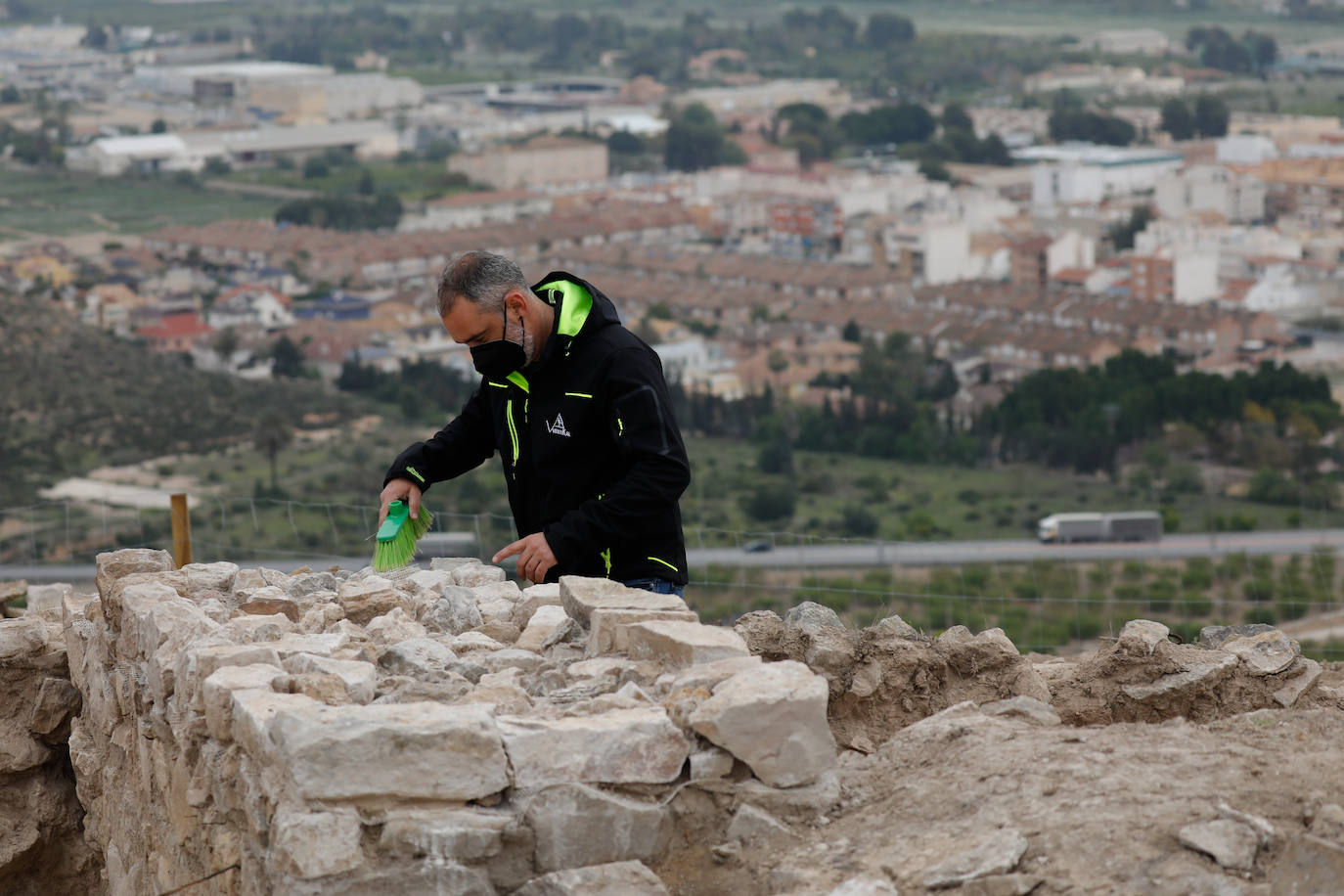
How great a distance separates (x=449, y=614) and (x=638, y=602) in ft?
1.76

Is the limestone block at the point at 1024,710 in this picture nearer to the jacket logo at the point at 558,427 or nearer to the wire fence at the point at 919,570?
the jacket logo at the point at 558,427

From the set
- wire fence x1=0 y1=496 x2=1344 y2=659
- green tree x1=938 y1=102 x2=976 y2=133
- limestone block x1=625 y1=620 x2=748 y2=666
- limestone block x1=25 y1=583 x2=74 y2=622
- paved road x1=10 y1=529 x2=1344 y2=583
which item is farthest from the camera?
green tree x1=938 y1=102 x2=976 y2=133

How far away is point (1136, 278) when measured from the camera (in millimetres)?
68938

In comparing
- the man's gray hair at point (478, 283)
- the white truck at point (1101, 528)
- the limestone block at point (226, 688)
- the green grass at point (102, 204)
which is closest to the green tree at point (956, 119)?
the green grass at point (102, 204)

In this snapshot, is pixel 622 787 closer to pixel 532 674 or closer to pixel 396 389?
pixel 532 674

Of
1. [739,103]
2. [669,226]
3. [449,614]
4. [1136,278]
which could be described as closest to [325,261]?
[669,226]

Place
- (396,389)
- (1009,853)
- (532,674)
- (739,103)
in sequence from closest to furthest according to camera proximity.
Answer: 1. (1009,853)
2. (532,674)
3. (396,389)
4. (739,103)

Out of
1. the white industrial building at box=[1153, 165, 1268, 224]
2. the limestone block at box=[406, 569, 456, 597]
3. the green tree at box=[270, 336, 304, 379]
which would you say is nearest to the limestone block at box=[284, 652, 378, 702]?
the limestone block at box=[406, 569, 456, 597]

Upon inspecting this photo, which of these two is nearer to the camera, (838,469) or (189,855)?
(189,855)

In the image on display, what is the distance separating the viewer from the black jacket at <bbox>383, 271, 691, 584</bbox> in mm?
3662

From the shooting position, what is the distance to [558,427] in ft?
12.4

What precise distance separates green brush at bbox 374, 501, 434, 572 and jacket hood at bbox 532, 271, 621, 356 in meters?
0.77

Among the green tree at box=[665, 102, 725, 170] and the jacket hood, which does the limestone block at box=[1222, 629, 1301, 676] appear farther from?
the green tree at box=[665, 102, 725, 170]

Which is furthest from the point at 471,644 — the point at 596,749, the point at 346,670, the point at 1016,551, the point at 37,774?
the point at 1016,551
